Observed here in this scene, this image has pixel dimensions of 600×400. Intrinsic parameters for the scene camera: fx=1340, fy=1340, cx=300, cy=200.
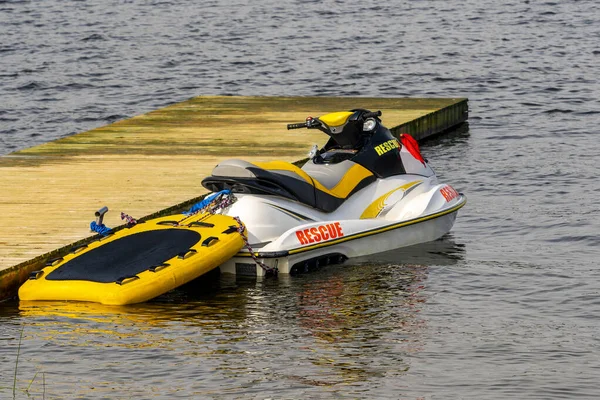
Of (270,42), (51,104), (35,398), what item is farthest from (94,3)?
(35,398)

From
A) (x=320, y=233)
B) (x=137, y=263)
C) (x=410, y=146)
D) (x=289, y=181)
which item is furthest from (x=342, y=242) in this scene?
(x=137, y=263)

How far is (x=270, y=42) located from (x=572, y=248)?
28.7 meters

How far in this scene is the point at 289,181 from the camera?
13.2 meters

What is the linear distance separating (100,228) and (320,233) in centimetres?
215

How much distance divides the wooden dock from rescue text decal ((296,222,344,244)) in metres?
2.02

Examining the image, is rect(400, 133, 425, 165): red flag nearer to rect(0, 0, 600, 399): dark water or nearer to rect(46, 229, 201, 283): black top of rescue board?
rect(0, 0, 600, 399): dark water

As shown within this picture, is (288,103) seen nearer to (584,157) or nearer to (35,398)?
(584,157)

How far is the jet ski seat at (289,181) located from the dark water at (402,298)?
2.49 feet

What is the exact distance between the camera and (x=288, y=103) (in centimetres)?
2517

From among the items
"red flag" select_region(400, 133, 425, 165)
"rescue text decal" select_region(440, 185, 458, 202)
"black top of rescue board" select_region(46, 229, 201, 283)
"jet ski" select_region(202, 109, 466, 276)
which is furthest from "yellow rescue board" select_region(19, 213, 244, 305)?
"rescue text decal" select_region(440, 185, 458, 202)

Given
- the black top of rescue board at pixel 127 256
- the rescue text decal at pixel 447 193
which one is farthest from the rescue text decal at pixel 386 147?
the black top of rescue board at pixel 127 256

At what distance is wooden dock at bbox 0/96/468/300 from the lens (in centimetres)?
1357

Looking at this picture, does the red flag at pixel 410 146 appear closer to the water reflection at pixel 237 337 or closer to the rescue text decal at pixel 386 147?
the rescue text decal at pixel 386 147

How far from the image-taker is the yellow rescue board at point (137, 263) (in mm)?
11836
